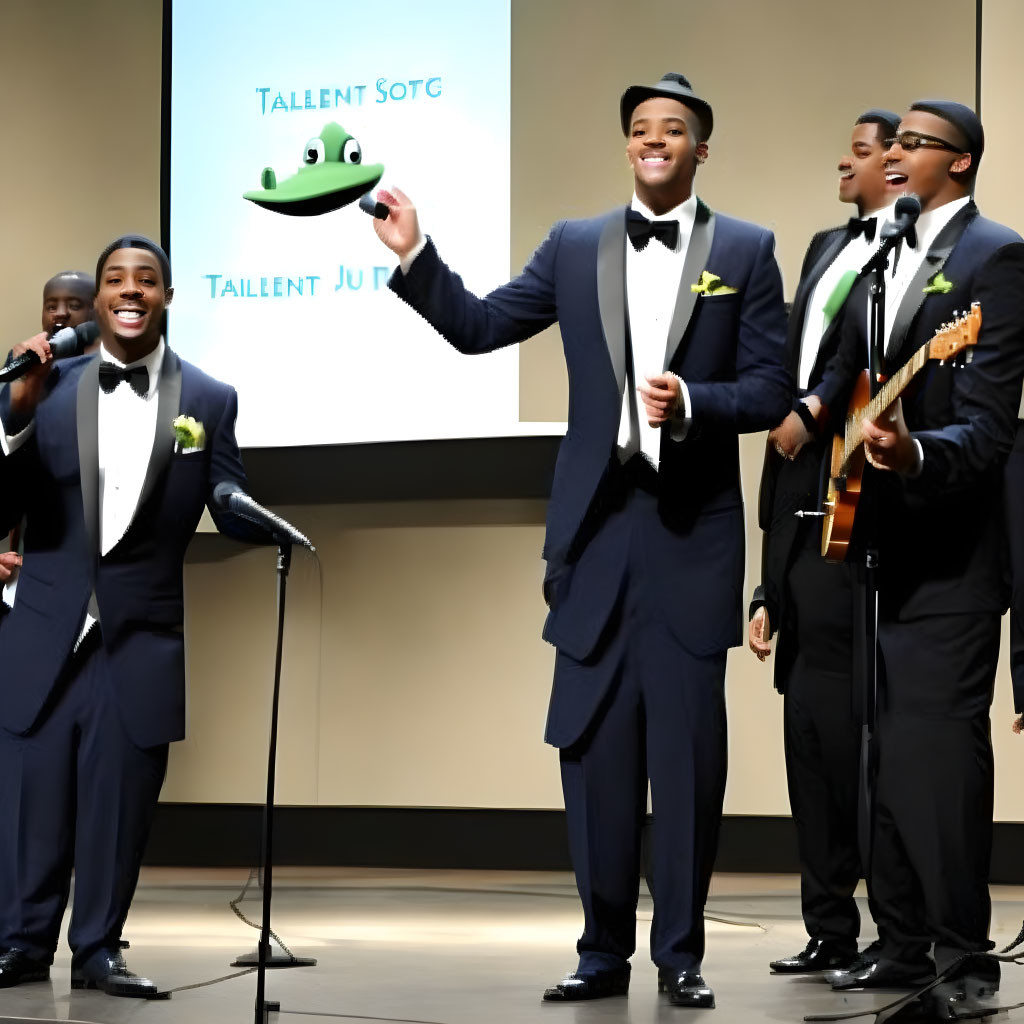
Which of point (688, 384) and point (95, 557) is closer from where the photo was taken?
point (688, 384)

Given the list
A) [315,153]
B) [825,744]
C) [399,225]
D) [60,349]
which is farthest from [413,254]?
[825,744]

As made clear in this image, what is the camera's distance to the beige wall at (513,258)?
21.7ft

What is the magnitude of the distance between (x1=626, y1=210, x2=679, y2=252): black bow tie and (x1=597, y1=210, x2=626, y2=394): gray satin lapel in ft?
0.09

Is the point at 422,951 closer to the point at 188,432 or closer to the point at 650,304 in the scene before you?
the point at 188,432

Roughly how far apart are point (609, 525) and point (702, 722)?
1.52 ft

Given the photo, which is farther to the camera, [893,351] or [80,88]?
[80,88]

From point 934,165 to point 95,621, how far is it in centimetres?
207

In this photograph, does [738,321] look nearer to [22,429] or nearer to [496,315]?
[496,315]

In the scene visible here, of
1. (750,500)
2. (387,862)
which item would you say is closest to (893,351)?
(750,500)

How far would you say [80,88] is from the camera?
747 centimetres

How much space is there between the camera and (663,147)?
3799 millimetres

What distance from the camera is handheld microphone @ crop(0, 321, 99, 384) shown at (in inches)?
140

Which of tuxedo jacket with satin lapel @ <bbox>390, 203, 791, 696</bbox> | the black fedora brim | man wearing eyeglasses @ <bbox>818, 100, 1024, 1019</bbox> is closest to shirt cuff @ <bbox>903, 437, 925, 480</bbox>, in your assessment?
man wearing eyeglasses @ <bbox>818, 100, 1024, 1019</bbox>

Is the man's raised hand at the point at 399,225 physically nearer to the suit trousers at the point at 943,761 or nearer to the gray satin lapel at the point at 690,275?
the gray satin lapel at the point at 690,275
